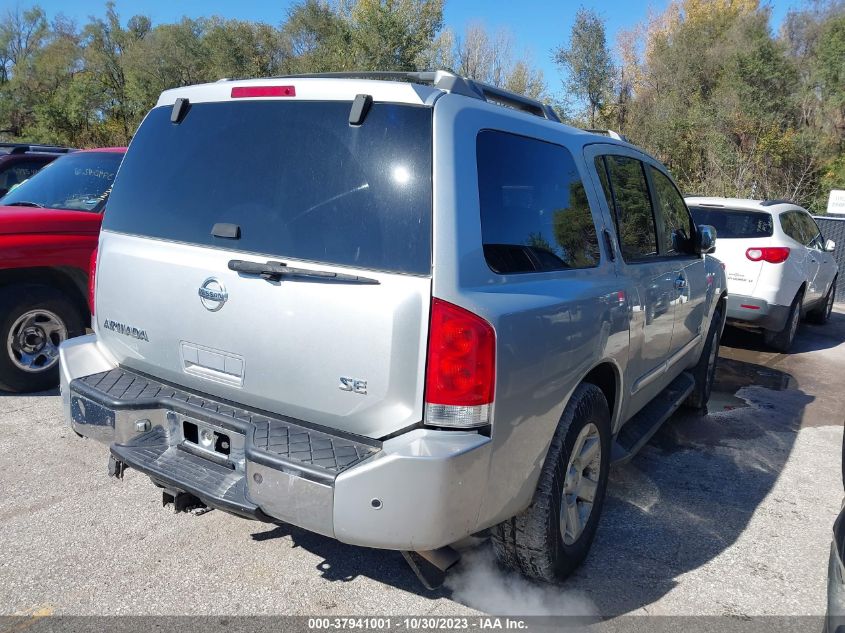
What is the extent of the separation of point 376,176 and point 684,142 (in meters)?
24.5

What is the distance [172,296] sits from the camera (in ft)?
9.02

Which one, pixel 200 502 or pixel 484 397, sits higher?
pixel 484 397

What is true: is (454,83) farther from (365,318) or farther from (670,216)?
(670,216)

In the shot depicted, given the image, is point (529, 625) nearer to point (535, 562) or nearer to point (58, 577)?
point (535, 562)

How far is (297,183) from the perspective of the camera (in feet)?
8.40

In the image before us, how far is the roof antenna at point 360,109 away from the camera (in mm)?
2451

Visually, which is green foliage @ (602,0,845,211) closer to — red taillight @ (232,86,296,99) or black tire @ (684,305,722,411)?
black tire @ (684,305,722,411)

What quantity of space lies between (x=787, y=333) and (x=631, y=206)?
210 inches

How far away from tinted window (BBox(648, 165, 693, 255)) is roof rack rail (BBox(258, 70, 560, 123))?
1.30m

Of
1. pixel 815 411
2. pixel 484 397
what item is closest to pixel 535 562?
pixel 484 397

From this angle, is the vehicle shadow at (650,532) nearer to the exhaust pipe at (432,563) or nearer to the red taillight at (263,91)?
the exhaust pipe at (432,563)

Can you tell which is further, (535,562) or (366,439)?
(535,562)

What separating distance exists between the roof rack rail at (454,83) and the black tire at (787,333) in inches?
233

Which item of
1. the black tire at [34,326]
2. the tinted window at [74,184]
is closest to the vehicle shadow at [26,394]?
the black tire at [34,326]
